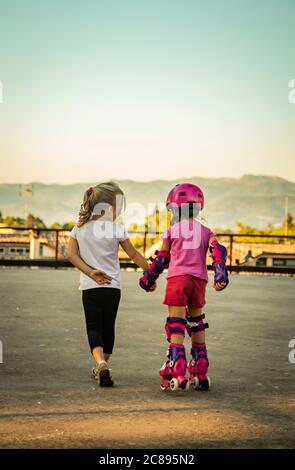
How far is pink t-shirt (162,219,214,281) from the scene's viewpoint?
5859 millimetres

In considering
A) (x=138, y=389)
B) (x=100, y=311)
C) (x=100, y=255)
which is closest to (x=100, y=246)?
(x=100, y=255)

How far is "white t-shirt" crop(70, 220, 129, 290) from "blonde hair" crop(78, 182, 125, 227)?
60 mm

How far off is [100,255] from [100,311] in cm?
41

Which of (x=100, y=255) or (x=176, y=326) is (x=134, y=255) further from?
(x=176, y=326)

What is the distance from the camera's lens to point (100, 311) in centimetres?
603

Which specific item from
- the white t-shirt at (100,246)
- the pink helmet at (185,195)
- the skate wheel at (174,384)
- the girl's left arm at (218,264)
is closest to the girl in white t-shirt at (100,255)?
the white t-shirt at (100,246)

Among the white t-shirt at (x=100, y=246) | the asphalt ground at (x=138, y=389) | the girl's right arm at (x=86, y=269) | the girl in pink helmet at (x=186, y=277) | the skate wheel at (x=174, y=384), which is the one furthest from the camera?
the white t-shirt at (x=100, y=246)

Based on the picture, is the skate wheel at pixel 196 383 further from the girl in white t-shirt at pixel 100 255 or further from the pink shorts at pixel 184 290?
the girl in white t-shirt at pixel 100 255

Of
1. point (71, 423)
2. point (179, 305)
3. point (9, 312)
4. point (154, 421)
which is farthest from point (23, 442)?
point (9, 312)

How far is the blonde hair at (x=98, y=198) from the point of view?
604 cm

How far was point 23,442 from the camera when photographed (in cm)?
413

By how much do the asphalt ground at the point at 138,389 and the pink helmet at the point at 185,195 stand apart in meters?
1.35

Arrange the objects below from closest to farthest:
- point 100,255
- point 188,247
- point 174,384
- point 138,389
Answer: point 174,384 < point 138,389 < point 188,247 < point 100,255
